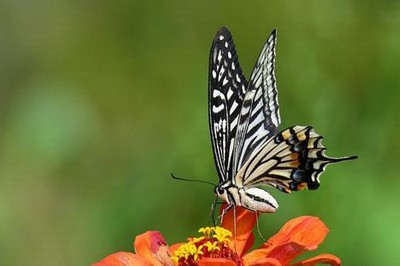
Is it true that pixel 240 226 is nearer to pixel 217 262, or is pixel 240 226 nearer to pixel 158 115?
pixel 217 262

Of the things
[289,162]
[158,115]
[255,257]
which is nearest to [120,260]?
[255,257]

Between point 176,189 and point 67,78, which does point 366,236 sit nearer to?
point 176,189

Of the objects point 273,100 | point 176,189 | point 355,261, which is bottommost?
point 355,261

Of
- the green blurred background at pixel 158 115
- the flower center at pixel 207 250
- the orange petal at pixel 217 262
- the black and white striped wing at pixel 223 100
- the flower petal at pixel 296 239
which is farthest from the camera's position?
the green blurred background at pixel 158 115

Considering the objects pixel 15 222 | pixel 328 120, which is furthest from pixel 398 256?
pixel 15 222

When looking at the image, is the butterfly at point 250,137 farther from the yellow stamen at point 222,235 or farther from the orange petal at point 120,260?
the orange petal at point 120,260

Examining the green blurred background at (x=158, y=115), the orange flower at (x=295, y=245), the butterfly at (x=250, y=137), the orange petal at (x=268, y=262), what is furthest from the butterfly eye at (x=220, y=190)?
the green blurred background at (x=158, y=115)
